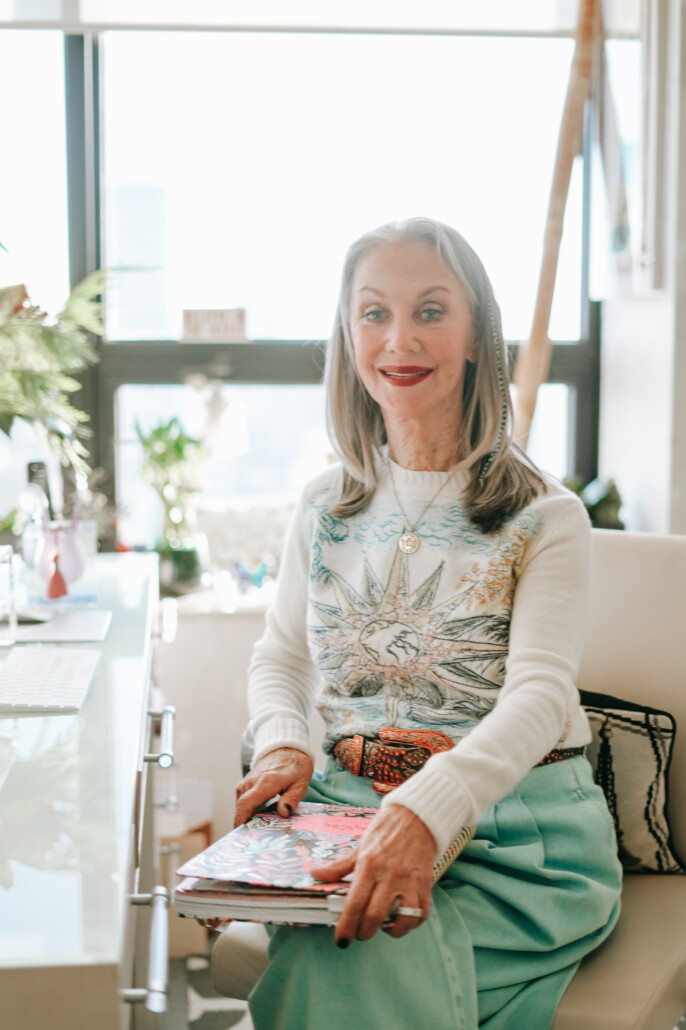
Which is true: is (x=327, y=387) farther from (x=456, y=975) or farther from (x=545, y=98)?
(x=545, y=98)

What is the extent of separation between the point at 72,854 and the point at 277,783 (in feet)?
1.41

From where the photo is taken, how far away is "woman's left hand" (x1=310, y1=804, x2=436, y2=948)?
0.88 m

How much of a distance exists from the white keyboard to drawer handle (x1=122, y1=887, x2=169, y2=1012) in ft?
1.01

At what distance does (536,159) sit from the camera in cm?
260

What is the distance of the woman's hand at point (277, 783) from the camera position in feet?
3.75

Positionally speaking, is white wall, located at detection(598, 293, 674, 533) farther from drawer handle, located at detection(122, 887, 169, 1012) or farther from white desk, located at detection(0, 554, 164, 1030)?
drawer handle, located at detection(122, 887, 169, 1012)

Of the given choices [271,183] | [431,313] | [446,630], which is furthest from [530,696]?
[271,183]

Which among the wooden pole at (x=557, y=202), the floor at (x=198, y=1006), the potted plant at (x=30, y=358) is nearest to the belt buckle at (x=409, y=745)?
the potted plant at (x=30, y=358)

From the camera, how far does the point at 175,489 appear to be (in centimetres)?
257

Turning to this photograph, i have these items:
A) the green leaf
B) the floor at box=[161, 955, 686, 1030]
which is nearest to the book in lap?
the floor at box=[161, 955, 686, 1030]

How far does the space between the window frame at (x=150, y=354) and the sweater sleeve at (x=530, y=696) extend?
4.56 feet

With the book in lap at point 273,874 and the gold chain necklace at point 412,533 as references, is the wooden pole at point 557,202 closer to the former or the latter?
the gold chain necklace at point 412,533

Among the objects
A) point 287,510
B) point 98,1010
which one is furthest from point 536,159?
point 98,1010

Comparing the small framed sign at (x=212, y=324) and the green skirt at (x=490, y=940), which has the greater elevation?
the small framed sign at (x=212, y=324)
